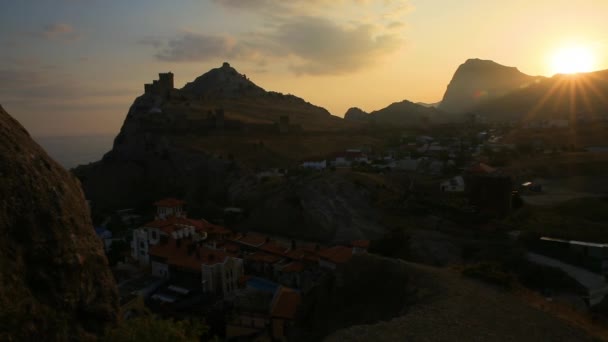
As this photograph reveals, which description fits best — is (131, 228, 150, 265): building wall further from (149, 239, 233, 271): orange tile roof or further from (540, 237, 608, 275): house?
(540, 237, 608, 275): house

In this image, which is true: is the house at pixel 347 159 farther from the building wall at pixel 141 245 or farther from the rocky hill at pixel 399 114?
the rocky hill at pixel 399 114

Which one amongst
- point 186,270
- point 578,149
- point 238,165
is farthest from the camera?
point 578,149

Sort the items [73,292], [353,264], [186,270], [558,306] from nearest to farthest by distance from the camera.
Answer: [73,292], [558,306], [353,264], [186,270]

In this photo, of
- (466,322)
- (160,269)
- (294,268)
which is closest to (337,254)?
(294,268)

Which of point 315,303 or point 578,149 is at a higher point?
point 578,149

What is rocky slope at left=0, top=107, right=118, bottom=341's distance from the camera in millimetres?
6797

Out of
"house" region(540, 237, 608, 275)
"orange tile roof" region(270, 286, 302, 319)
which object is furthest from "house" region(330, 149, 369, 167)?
"orange tile roof" region(270, 286, 302, 319)

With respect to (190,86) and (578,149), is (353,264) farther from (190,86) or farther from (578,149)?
(190,86)

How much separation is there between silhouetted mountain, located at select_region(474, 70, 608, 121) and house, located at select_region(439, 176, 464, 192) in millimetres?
64873

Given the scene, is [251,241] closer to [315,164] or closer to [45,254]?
[45,254]

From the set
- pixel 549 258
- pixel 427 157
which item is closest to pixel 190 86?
pixel 427 157

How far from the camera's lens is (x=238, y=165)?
1966 inches

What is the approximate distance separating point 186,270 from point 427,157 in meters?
37.3

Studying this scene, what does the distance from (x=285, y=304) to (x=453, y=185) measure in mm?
22817
